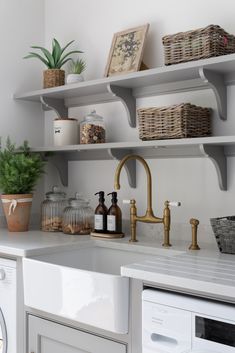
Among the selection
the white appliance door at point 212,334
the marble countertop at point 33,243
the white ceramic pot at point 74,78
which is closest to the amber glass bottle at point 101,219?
the marble countertop at point 33,243

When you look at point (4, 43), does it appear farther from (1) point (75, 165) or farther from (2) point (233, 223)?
(2) point (233, 223)

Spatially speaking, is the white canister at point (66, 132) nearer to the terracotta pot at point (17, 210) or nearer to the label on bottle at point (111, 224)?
the terracotta pot at point (17, 210)

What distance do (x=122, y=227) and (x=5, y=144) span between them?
0.91 metres

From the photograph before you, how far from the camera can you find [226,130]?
7.40 ft

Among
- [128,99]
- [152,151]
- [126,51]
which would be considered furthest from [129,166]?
[126,51]

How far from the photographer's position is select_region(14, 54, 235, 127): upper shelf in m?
2.12

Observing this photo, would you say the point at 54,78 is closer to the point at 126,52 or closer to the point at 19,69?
the point at 19,69

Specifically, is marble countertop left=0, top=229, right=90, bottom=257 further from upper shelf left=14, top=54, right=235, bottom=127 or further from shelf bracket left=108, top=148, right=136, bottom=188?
upper shelf left=14, top=54, right=235, bottom=127

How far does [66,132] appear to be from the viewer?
2.80 meters

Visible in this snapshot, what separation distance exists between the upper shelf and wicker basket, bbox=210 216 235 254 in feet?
1.77

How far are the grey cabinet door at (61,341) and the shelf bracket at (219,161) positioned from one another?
893 mm

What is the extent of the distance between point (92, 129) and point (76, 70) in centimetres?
42

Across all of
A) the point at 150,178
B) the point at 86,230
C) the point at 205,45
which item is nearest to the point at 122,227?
the point at 86,230

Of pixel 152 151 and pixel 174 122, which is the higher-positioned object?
pixel 174 122
